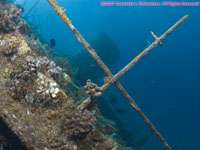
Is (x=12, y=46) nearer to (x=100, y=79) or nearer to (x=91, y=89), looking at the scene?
(x=91, y=89)

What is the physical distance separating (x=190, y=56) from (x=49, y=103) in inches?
5385

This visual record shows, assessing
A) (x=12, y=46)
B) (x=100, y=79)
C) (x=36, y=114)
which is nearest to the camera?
(x=36, y=114)

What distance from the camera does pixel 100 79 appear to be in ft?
235

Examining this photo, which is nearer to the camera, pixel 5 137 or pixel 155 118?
pixel 5 137

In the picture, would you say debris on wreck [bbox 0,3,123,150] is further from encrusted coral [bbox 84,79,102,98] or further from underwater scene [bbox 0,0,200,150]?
encrusted coral [bbox 84,79,102,98]

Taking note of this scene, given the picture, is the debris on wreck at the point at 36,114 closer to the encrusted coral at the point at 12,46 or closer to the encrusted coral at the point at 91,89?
the encrusted coral at the point at 12,46

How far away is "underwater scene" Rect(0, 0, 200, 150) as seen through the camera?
414 centimetres

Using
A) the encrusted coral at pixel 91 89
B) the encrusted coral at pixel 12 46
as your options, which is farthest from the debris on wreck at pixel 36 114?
the encrusted coral at pixel 91 89

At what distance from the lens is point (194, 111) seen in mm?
108250

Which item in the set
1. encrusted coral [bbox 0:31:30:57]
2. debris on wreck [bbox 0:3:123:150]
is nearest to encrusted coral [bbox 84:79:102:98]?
debris on wreck [bbox 0:3:123:150]

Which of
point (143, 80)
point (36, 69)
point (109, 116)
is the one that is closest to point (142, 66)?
point (143, 80)

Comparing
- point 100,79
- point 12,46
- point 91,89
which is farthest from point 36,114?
point 100,79

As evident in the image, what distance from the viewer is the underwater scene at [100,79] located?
4.14m

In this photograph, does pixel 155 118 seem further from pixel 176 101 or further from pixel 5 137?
pixel 5 137
